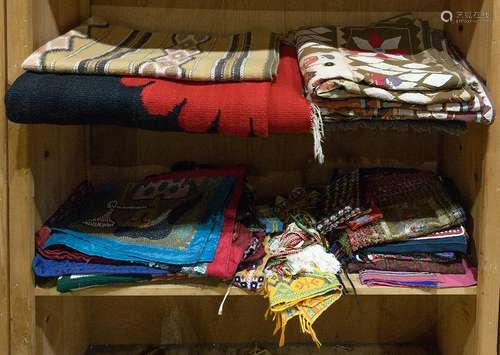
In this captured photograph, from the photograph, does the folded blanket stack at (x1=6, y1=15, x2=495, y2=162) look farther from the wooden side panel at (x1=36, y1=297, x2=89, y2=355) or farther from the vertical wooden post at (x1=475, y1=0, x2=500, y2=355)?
the wooden side panel at (x1=36, y1=297, x2=89, y2=355)

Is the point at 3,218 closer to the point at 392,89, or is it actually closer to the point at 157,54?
the point at 157,54

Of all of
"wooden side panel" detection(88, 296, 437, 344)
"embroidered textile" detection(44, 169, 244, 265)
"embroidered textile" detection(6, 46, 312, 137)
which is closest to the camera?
"embroidered textile" detection(6, 46, 312, 137)

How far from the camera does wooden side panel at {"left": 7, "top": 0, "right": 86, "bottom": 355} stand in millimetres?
1022

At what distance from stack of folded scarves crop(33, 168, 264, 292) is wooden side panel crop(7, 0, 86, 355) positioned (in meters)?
0.03

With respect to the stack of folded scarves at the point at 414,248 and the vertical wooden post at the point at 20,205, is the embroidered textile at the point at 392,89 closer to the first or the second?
the stack of folded scarves at the point at 414,248

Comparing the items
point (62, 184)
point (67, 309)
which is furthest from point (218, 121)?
point (67, 309)

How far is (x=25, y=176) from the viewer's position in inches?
41.2

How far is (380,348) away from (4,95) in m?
0.92

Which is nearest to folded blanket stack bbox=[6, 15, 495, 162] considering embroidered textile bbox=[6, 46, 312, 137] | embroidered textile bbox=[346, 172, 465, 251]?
embroidered textile bbox=[6, 46, 312, 137]

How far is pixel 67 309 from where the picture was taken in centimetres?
131

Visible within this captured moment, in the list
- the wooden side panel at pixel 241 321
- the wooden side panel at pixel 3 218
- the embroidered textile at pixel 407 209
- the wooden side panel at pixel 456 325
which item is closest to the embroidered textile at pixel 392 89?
the embroidered textile at pixel 407 209

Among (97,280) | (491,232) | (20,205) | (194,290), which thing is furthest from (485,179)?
(20,205)

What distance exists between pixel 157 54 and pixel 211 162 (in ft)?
1.09

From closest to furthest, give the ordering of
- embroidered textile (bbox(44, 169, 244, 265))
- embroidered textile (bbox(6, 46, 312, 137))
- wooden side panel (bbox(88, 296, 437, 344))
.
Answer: embroidered textile (bbox(6, 46, 312, 137)) < embroidered textile (bbox(44, 169, 244, 265)) < wooden side panel (bbox(88, 296, 437, 344))
